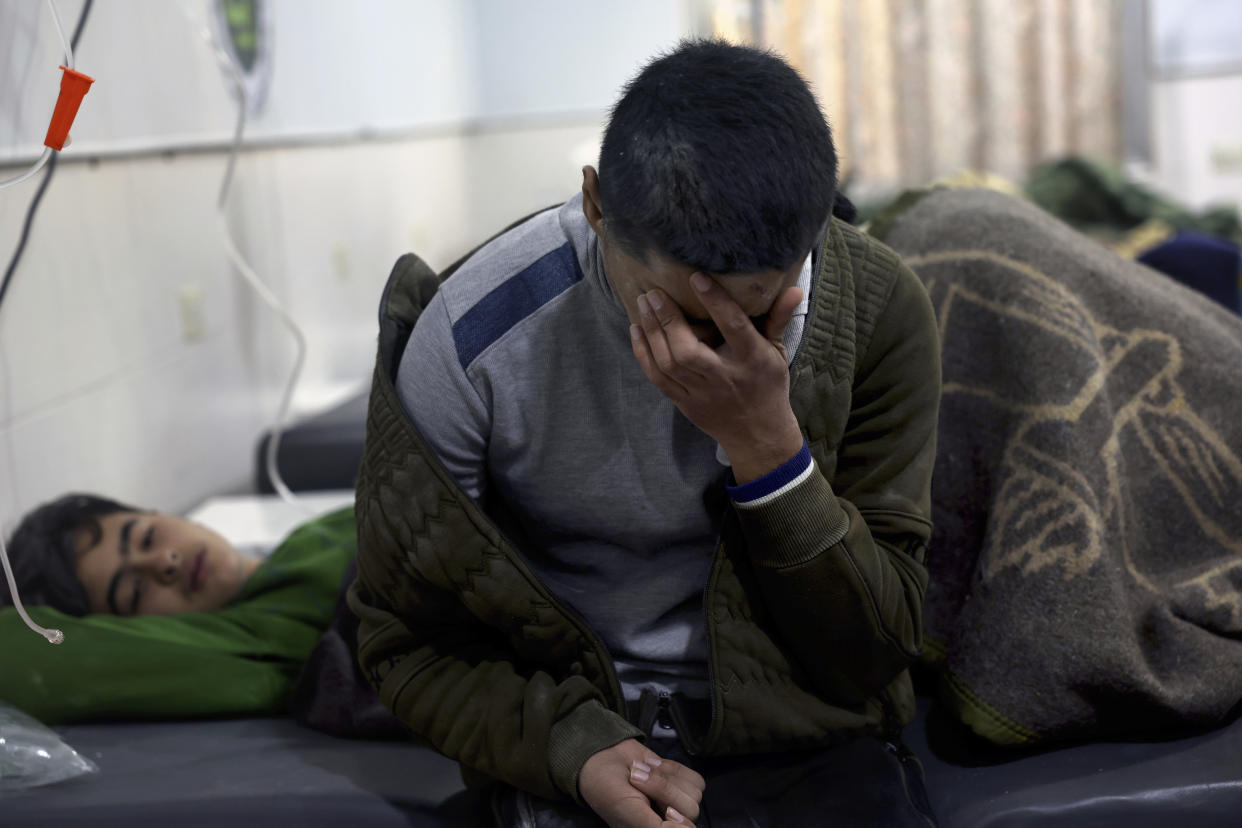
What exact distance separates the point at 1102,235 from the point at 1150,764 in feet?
8.11

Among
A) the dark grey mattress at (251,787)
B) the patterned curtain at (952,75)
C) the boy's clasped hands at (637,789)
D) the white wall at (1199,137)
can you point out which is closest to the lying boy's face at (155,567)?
the dark grey mattress at (251,787)

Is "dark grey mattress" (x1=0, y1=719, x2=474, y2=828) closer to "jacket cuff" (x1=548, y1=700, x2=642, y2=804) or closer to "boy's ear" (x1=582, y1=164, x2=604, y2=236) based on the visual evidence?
"jacket cuff" (x1=548, y1=700, x2=642, y2=804)

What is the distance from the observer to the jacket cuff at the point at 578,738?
37.2 inches

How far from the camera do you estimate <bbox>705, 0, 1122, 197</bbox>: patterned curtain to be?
13.4ft

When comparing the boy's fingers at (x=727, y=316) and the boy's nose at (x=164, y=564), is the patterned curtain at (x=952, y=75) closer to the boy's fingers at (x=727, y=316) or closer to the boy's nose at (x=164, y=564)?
the boy's nose at (x=164, y=564)

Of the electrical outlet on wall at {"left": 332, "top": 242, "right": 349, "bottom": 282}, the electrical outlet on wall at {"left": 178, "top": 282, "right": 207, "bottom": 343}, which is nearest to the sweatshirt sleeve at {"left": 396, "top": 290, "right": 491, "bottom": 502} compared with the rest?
the electrical outlet on wall at {"left": 178, "top": 282, "right": 207, "bottom": 343}

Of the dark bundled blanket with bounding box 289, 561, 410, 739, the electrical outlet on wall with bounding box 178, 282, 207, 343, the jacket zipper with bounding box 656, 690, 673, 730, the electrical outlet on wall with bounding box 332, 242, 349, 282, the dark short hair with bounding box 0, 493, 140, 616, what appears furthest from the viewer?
the electrical outlet on wall with bounding box 332, 242, 349, 282

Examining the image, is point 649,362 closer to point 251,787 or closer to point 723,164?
point 723,164

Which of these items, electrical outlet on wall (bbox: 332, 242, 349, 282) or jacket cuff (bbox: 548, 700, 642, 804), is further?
electrical outlet on wall (bbox: 332, 242, 349, 282)

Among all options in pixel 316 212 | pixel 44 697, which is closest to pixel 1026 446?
pixel 44 697

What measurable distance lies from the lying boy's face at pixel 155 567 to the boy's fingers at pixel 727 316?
0.99 metres

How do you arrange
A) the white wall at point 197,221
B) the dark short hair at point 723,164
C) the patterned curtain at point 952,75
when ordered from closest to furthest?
the dark short hair at point 723,164 < the white wall at point 197,221 < the patterned curtain at point 952,75

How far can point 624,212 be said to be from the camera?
78 centimetres

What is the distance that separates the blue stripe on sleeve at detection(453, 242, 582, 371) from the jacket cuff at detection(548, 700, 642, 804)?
31cm
